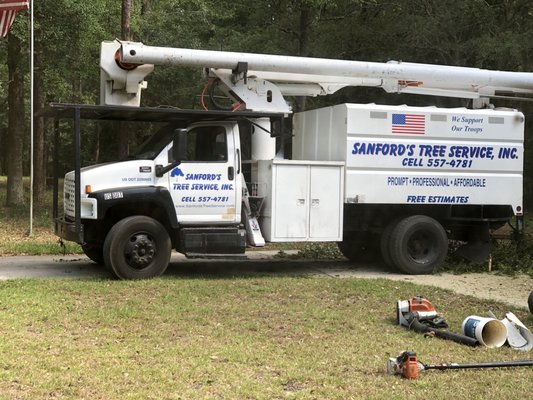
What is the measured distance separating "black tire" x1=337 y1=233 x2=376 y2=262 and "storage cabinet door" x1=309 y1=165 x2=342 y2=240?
1.61 metres

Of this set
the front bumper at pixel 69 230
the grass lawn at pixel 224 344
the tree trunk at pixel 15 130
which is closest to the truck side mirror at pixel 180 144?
the front bumper at pixel 69 230

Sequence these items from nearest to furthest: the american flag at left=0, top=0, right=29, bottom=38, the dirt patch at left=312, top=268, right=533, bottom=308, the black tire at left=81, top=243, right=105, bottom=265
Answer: the dirt patch at left=312, top=268, right=533, bottom=308 → the black tire at left=81, top=243, right=105, bottom=265 → the american flag at left=0, top=0, right=29, bottom=38

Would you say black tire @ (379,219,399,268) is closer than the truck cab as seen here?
No

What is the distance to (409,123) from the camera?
10.6m

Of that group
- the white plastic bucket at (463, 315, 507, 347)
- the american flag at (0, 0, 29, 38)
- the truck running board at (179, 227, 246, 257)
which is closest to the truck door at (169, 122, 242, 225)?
the truck running board at (179, 227, 246, 257)

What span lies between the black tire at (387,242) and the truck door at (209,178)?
270 centimetres

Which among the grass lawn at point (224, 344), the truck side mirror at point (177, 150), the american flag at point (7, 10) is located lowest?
the grass lawn at point (224, 344)

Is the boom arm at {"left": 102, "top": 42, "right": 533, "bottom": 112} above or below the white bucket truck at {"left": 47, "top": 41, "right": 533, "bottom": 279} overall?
above

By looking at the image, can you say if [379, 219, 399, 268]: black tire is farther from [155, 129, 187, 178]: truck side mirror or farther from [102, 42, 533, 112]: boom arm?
[155, 129, 187, 178]: truck side mirror

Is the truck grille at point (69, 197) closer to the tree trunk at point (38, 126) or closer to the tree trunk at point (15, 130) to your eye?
the tree trunk at point (38, 126)

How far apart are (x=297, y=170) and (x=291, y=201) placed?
0.50 meters

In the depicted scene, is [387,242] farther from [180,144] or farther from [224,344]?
[224,344]

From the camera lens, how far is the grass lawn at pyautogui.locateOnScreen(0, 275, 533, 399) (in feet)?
15.9

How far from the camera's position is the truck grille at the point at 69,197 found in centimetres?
950
